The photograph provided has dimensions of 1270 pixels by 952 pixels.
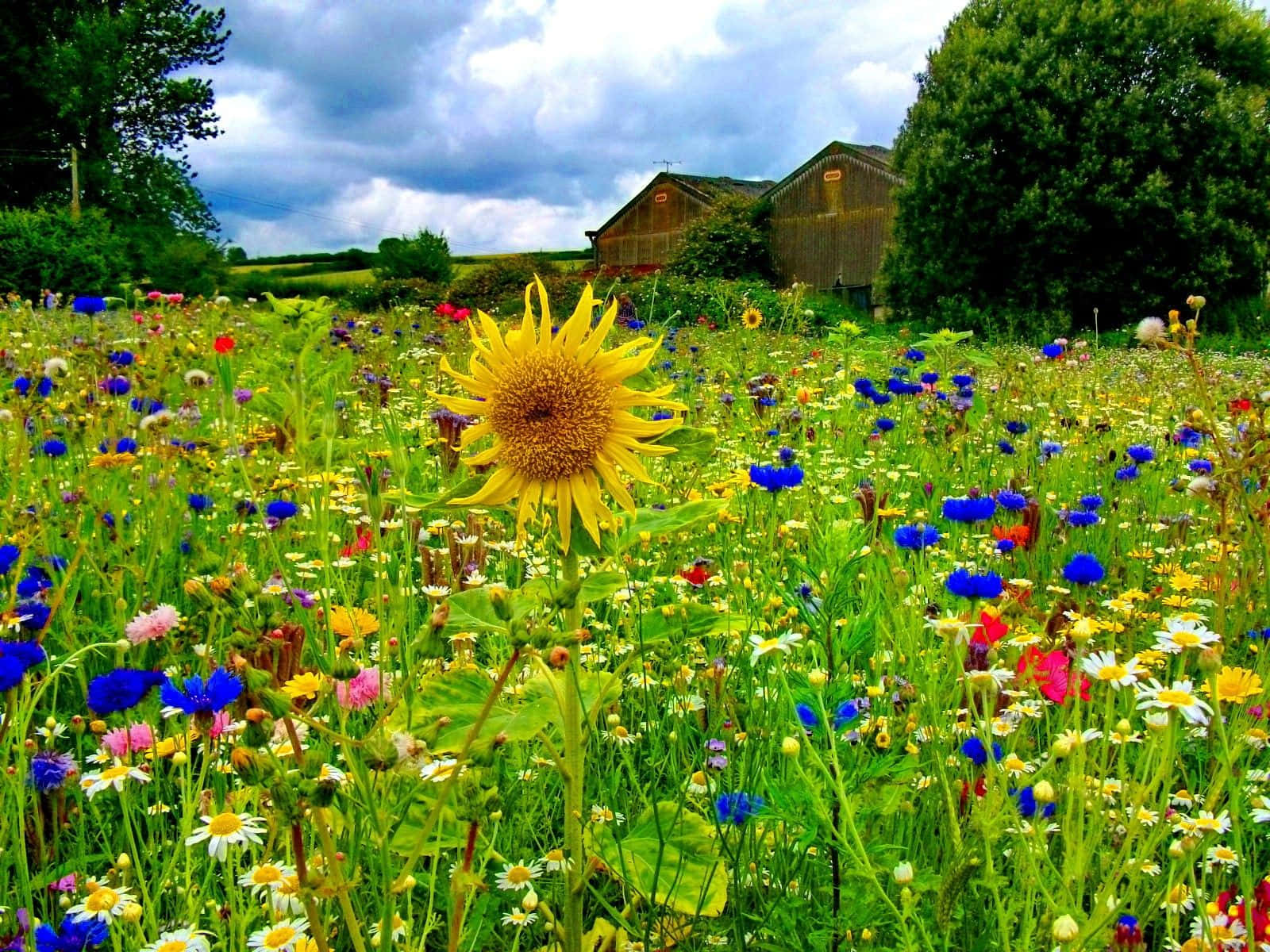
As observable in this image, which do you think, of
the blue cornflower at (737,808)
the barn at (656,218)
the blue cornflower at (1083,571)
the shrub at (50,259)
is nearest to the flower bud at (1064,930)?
the blue cornflower at (737,808)

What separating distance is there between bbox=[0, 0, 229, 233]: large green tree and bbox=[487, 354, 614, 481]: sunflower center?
1378 inches

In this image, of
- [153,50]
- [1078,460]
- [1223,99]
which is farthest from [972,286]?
[153,50]

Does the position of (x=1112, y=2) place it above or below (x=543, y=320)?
above

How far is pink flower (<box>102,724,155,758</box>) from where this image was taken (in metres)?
1.76

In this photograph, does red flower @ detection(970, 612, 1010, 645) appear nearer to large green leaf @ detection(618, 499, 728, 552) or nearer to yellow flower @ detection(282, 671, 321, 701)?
large green leaf @ detection(618, 499, 728, 552)

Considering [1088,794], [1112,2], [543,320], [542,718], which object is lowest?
[1088,794]

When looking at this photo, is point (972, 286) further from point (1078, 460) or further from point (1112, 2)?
point (1078, 460)

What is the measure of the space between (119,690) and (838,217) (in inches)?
1375

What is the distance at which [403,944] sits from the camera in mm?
1424

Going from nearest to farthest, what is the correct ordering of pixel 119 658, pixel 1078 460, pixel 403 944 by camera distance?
pixel 403 944 < pixel 119 658 < pixel 1078 460

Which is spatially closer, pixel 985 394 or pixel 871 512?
pixel 871 512

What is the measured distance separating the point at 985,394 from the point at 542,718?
5.74 m

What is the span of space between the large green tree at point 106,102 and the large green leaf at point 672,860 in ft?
115

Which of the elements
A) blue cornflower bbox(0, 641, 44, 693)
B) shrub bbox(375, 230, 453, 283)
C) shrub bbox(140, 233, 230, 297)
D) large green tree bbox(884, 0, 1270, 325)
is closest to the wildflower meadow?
blue cornflower bbox(0, 641, 44, 693)
